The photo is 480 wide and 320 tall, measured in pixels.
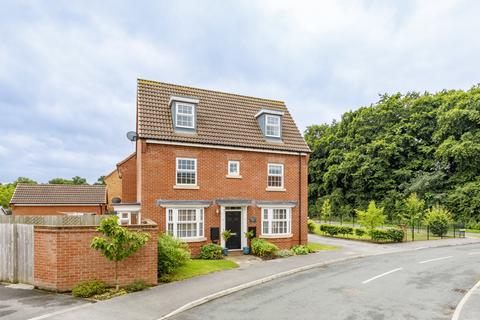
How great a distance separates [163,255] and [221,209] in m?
6.44

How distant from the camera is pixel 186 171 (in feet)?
61.8

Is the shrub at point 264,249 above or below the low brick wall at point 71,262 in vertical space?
→ below

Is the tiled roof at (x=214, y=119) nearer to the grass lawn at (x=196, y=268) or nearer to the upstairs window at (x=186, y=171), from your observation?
the upstairs window at (x=186, y=171)

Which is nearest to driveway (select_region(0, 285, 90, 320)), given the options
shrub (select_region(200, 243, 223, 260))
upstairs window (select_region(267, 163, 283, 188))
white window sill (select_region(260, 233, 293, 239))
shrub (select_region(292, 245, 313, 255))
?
shrub (select_region(200, 243, 223, 260))

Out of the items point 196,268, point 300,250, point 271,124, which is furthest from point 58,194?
point 300,250

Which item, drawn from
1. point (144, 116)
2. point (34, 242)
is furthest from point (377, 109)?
point (34, 242)

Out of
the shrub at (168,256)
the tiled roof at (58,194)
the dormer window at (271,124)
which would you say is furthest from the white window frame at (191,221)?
the tiled roof at (58,194)

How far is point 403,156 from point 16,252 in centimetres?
5111

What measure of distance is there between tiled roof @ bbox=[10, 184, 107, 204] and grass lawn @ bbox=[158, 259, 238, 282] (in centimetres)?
1824

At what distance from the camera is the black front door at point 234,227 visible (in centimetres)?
1964

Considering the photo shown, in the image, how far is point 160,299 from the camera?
10523mm

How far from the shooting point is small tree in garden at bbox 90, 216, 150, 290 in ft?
36.0

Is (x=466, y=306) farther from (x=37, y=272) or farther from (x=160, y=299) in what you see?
(x=37, y=272)

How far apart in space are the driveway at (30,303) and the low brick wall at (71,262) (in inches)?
20.2
